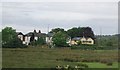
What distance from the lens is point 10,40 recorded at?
183ft

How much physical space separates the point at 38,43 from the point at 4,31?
34.6 feet

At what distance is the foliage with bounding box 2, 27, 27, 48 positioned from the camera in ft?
180

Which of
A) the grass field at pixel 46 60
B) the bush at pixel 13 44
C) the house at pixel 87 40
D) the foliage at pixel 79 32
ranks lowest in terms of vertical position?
the grass field at pixel 46 60

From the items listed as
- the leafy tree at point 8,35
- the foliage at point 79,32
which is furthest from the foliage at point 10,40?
the foliage at point 79,32

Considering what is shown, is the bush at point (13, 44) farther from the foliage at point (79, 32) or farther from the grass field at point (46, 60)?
the foliage at point (79, 32)

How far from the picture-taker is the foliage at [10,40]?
54.8 metres

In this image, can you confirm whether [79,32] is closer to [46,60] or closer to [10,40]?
[10,40]

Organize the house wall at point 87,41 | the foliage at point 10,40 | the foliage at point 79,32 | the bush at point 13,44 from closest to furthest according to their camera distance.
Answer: the bush at point 13,44
the foliage at point 10,40
the house wall at point 87,41
the foliage at point 79,32

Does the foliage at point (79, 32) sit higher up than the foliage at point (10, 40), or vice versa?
the foliage at point (79, 32)

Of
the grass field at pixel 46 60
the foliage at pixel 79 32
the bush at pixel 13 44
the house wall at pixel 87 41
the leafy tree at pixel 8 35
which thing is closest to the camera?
the grass field at pixel 46 60

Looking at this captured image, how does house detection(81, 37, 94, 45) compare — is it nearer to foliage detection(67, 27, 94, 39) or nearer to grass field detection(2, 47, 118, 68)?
foliage detection(67, 27, 94, 39)

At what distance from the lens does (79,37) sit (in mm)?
89562

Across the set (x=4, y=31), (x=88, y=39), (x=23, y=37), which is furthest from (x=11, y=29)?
(x=88, y=39)

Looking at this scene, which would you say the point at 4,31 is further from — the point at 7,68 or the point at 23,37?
the point at 7,68
